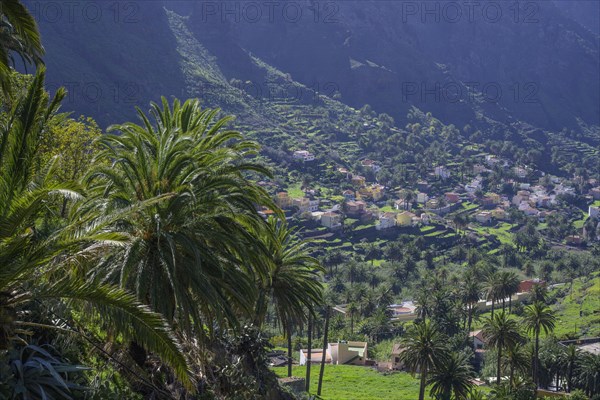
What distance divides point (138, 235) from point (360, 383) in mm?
35068

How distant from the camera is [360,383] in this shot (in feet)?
144

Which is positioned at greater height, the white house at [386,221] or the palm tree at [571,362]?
the white house at [386,221]

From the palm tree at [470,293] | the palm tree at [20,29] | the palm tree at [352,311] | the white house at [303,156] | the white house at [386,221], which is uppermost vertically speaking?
the white house at [303,156]

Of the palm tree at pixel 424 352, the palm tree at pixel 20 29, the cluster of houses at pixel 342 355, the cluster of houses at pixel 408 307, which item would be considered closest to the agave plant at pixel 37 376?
the palm tree at pixel 20 29

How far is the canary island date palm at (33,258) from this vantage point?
8.05 m

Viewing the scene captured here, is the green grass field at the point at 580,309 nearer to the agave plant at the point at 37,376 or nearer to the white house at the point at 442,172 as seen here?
the agave plant at the point at 37,376

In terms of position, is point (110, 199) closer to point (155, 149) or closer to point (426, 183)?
point (155, 149)

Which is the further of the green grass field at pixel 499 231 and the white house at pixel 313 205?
the white house at pixel 313 205

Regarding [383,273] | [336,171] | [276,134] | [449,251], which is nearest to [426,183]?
[336,171]

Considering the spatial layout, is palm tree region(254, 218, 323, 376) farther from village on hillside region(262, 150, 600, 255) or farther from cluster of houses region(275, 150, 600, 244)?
cluster of houses region(275, 150, 600, 244)

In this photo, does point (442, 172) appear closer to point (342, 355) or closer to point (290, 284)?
point (342, 355)

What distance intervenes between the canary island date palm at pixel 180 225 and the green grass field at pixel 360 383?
83.3 feet

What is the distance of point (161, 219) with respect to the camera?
1148 centimetres

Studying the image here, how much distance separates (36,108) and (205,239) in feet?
15.0
